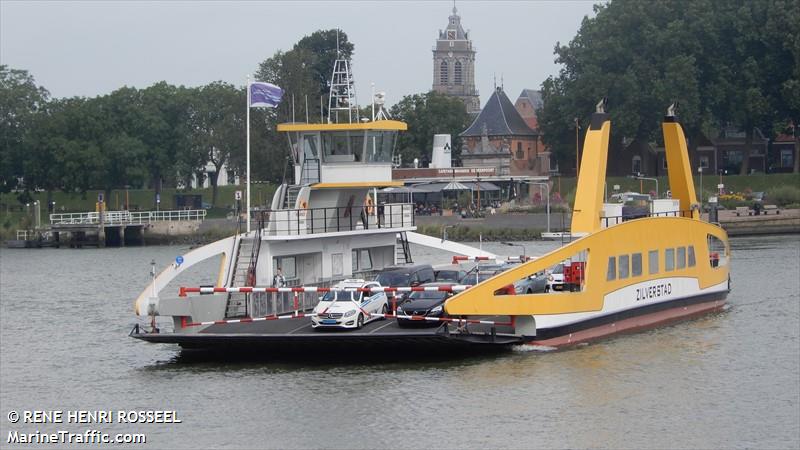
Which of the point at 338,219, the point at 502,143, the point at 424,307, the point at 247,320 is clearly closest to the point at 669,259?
the point at 338,219

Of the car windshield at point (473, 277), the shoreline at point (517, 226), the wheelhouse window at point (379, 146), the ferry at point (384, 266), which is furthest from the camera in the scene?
the shoreline at point (517, 226)

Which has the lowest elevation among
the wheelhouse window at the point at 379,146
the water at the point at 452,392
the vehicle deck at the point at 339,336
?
the water at the point at 452,392

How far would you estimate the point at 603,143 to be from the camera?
44.6m

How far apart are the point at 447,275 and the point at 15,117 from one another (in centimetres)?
10195

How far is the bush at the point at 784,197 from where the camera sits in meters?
106

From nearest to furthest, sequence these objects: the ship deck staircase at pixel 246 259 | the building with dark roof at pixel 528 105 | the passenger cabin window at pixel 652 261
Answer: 1. the ship deck staircase at pixel 246 259
2. the passenger cabin window at pixel 652 261
3. the building with dark roof at pixel 528 105

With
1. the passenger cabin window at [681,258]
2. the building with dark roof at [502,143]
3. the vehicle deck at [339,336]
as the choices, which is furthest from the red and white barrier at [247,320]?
the building with dark roof at [502,143]

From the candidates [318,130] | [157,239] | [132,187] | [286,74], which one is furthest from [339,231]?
[132,187]

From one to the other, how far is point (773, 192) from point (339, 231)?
70798mm

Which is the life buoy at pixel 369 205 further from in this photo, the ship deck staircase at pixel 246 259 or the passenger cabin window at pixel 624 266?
the passenger cabin window at pixel 624 266

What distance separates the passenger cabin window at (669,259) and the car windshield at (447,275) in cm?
781

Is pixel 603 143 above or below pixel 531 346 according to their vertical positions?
above

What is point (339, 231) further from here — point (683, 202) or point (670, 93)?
point (670, 93)

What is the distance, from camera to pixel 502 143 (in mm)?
133500
